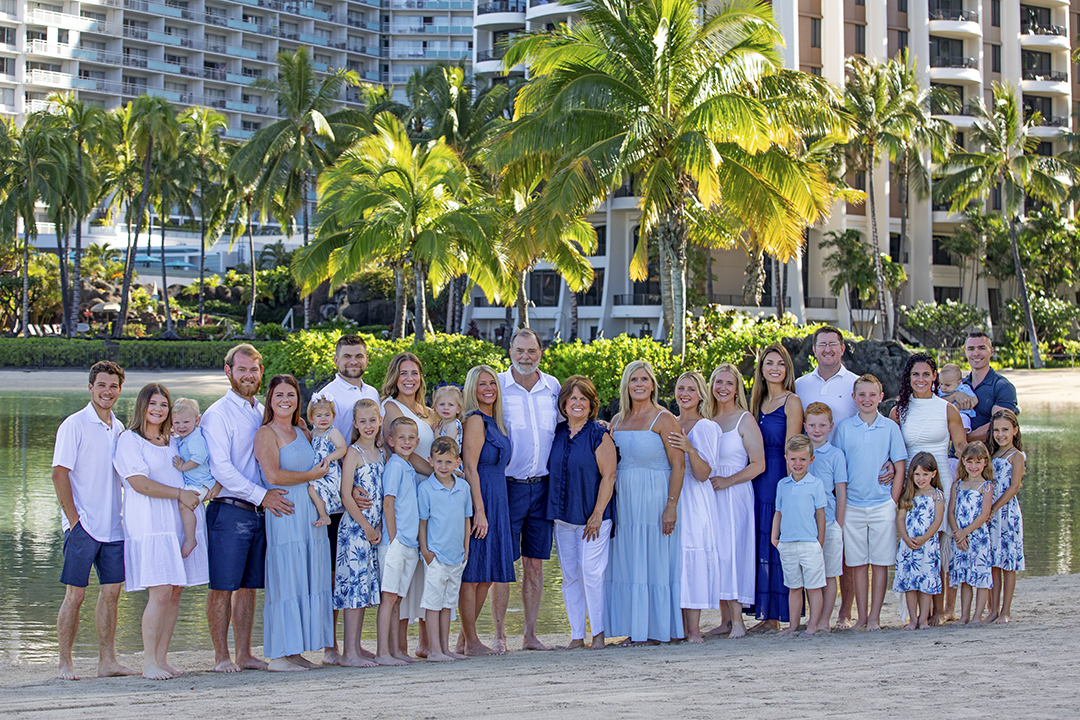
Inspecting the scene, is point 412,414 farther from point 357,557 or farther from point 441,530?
point 357,557

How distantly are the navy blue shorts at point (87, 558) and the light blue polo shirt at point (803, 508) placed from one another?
4132mm

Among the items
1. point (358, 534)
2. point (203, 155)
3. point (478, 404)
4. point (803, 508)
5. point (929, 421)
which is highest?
point (203, 155)

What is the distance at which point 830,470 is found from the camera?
22.5ft

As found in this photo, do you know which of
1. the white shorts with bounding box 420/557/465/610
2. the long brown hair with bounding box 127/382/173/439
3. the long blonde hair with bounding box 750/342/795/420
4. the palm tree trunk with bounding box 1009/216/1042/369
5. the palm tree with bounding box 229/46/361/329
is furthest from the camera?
the palm tree trunk with bounding box 1009/216/1042/369

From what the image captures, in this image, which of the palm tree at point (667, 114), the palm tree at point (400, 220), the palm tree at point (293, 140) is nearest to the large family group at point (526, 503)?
the palm tree at point (667, 114)

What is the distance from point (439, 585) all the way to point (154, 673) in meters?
1.70

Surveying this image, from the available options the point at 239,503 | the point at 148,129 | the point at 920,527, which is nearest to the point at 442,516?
the point at 239,503

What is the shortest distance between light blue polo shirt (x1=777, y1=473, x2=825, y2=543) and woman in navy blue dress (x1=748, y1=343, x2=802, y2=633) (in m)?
0.19

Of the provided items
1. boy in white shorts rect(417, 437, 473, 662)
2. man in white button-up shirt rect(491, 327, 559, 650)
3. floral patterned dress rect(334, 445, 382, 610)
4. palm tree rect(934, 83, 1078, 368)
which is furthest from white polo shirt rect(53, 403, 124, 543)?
palm tree rect(934, 83, 1078, 368)

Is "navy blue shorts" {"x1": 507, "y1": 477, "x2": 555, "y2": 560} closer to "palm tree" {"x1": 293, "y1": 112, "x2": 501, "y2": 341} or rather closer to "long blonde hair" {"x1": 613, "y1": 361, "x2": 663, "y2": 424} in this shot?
"long blonde hair" {"x1": 613, "y1": 361, "x2": 663, "y2": 424}

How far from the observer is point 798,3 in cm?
4559

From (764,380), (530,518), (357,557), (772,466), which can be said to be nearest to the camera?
(357,557)

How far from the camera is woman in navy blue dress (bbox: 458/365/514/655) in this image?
6.54 metres

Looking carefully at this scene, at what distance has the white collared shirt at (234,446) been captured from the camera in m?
6.04
